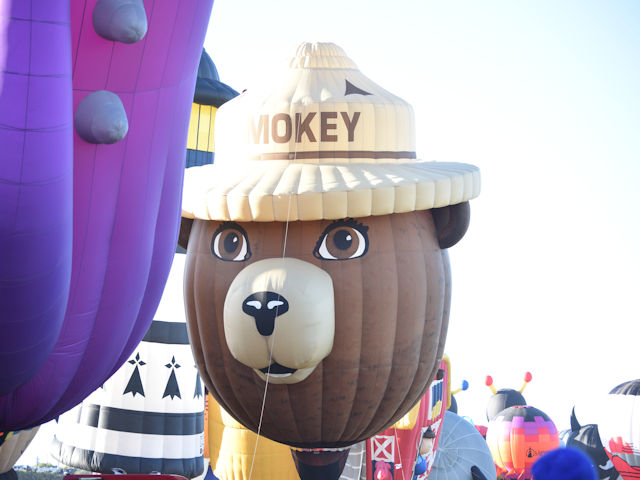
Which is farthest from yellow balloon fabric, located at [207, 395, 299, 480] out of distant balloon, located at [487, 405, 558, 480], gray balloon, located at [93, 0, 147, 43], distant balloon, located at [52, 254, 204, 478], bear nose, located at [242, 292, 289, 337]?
distant balloon, located at [487, 405, 558, 480]

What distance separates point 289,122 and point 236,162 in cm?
38

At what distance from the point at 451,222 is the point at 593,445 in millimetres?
9342

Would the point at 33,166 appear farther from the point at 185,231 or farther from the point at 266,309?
the point at 185,231

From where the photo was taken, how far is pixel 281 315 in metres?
5.00

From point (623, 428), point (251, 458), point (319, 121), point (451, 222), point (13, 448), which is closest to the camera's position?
point (319, 121)

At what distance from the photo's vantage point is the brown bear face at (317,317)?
16.6ft

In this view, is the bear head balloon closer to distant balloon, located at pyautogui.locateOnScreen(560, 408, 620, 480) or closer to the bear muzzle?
the bear muzzle

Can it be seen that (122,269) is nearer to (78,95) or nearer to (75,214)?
(75,214)

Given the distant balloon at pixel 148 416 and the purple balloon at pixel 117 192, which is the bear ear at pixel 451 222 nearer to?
the purple balloon at pixel 117 192

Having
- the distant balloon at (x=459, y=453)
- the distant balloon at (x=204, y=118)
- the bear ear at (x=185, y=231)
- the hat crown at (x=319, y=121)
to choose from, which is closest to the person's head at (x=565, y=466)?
the hat crown at (x=319, y=121)

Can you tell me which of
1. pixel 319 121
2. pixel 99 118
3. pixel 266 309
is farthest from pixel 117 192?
pixel 319 121

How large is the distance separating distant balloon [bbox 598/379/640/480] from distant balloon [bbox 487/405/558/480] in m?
0.76

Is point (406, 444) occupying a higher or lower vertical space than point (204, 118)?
lower

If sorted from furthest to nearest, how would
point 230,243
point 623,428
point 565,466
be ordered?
1. point 623,428
2. point 230,243
3. point 565,466
